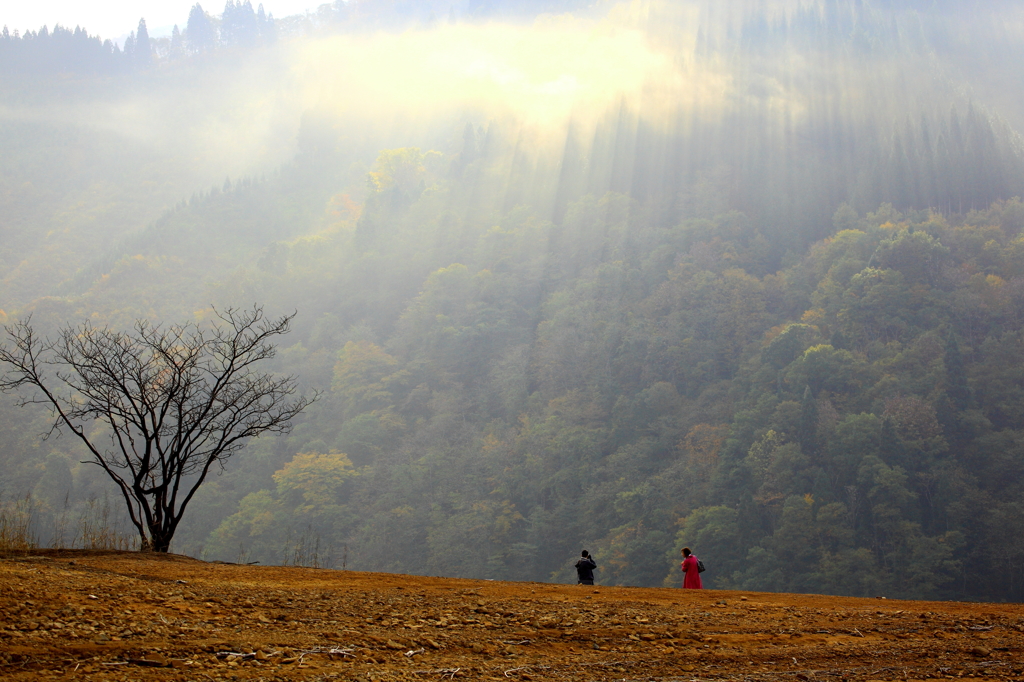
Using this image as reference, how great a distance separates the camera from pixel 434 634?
274 inches

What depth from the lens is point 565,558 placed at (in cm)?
6944

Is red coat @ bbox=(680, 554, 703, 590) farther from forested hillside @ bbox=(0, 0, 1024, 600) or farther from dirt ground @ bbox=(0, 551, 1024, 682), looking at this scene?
forested hillside @ bbox=(0, 0, 1024, 600)

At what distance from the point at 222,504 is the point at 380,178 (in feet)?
247

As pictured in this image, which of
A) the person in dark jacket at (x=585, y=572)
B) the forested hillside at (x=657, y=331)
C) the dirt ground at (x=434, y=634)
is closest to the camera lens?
the dirt ground at (x=434, y=634)

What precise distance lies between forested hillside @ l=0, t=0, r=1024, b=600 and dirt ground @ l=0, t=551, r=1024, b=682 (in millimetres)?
16900

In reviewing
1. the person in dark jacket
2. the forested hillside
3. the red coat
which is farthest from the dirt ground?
the forested hillside

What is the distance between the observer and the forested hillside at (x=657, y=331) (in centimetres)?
6381

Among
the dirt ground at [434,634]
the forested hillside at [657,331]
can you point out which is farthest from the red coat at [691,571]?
the forested hillside at [657,331]

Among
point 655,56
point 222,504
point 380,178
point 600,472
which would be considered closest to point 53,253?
point 380,178

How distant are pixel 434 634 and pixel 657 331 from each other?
87111 millimetres

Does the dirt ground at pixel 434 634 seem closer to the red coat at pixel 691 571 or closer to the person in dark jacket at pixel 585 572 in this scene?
the person in dark jacket at pixel 585 572

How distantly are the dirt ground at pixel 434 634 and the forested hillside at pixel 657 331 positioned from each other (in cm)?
1690

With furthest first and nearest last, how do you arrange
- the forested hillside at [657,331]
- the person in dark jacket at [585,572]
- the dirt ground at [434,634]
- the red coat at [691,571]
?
the forested hillside at [657,331], the red coat at [691,571], the person in dark jacket at [585,572], the dirt ground at [434,634]

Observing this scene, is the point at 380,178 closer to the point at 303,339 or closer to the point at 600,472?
A: the point at 303,339
